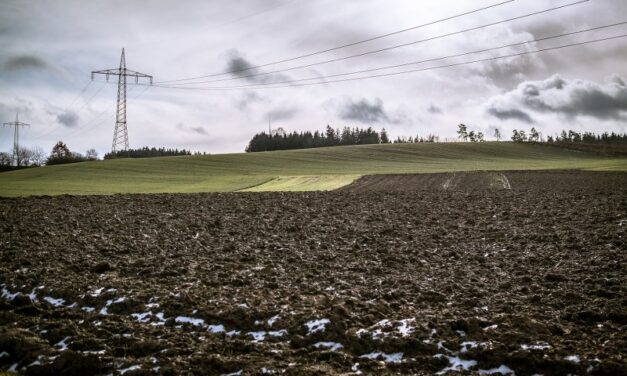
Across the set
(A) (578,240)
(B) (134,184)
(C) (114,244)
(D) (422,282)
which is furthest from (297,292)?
(B) (134,184)

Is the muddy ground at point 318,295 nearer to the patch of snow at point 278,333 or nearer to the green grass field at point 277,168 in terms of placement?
the patch of snow at point 278,333

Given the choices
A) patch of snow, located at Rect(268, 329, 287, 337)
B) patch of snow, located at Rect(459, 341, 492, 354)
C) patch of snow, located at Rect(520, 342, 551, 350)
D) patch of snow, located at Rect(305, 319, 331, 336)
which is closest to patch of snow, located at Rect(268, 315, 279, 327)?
patch of snow, located at Rect(268, 329, 287, 337)

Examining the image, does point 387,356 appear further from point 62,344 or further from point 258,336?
point 62,344

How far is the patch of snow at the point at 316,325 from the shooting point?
796 centimetres

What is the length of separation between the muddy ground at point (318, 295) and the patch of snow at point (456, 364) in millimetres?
28

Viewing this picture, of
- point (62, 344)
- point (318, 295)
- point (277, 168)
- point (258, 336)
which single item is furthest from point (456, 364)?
point (277, 168)

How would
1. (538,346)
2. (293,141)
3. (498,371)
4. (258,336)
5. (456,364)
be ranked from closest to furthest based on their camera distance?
(498,371) < (456,364) < (538,346) < (258,336) < (293,141)

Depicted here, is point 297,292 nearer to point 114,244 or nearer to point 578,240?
point 114,244

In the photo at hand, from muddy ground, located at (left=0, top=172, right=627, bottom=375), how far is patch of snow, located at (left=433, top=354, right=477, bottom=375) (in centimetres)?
3

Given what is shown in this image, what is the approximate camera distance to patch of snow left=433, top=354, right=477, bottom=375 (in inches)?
265

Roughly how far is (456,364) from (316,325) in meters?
2.33

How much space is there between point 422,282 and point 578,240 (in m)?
6.73

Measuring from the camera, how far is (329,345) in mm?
7621

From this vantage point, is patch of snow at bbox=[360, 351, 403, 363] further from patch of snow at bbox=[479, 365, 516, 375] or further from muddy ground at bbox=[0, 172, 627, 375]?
patch of snow at bbox=[479, 365, 516, 375]
